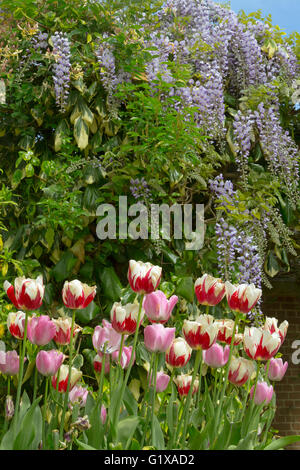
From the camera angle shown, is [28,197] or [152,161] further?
[28,197]

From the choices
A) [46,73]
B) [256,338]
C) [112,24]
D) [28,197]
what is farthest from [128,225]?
[256,338]

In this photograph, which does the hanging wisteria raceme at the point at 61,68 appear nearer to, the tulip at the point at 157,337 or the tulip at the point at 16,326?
the tulip at the point at 16,326

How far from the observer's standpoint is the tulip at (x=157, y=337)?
935mm

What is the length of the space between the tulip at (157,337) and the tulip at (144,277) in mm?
71

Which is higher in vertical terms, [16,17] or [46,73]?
[16,17]

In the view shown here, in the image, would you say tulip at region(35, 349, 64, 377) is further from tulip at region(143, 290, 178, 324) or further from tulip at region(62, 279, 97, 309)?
tulip at region(143, 290, 178, 324)

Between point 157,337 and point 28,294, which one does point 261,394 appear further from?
point 28,294

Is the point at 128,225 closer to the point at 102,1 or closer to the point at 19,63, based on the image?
the point at 19,63

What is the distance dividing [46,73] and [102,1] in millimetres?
448

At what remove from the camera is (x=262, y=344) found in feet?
3.29

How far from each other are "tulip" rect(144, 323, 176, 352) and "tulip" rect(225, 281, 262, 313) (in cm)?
16
